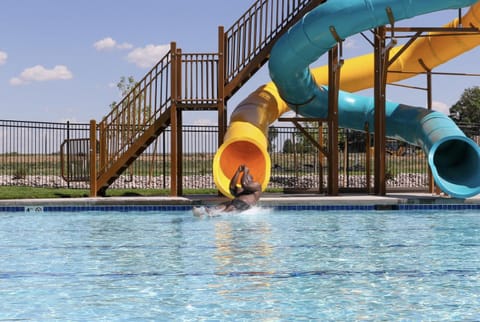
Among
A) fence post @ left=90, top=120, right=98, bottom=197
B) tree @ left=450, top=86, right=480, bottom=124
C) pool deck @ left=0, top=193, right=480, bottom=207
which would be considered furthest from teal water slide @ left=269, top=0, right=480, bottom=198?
tree @ left=450, top=86, right=480, bottom=124

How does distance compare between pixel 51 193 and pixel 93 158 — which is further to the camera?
pixel 51 193

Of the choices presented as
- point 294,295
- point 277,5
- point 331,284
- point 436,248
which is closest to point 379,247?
point 436,248

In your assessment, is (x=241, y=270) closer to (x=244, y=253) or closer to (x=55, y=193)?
(x=244, y=253)

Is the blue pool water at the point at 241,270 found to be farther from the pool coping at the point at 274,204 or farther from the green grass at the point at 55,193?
the green grass at the point at 55,193

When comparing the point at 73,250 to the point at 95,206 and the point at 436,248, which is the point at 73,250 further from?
the point at 95,206

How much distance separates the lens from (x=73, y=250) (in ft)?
28.3

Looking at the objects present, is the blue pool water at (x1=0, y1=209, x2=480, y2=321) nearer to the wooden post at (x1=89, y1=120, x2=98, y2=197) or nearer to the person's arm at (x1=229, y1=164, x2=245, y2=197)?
the person's arm at (x1=229, y1=164, x2=245, y2=197)

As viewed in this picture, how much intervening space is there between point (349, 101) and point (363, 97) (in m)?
0.41

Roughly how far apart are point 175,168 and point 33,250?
7572 mm

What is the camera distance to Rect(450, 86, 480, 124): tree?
68.1m

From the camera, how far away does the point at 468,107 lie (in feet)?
231

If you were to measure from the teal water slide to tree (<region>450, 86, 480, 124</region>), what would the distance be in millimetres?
53220

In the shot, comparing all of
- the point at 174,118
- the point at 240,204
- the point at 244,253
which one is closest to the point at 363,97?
the point at 174,118

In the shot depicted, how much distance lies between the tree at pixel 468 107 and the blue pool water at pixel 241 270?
59.9 meters
